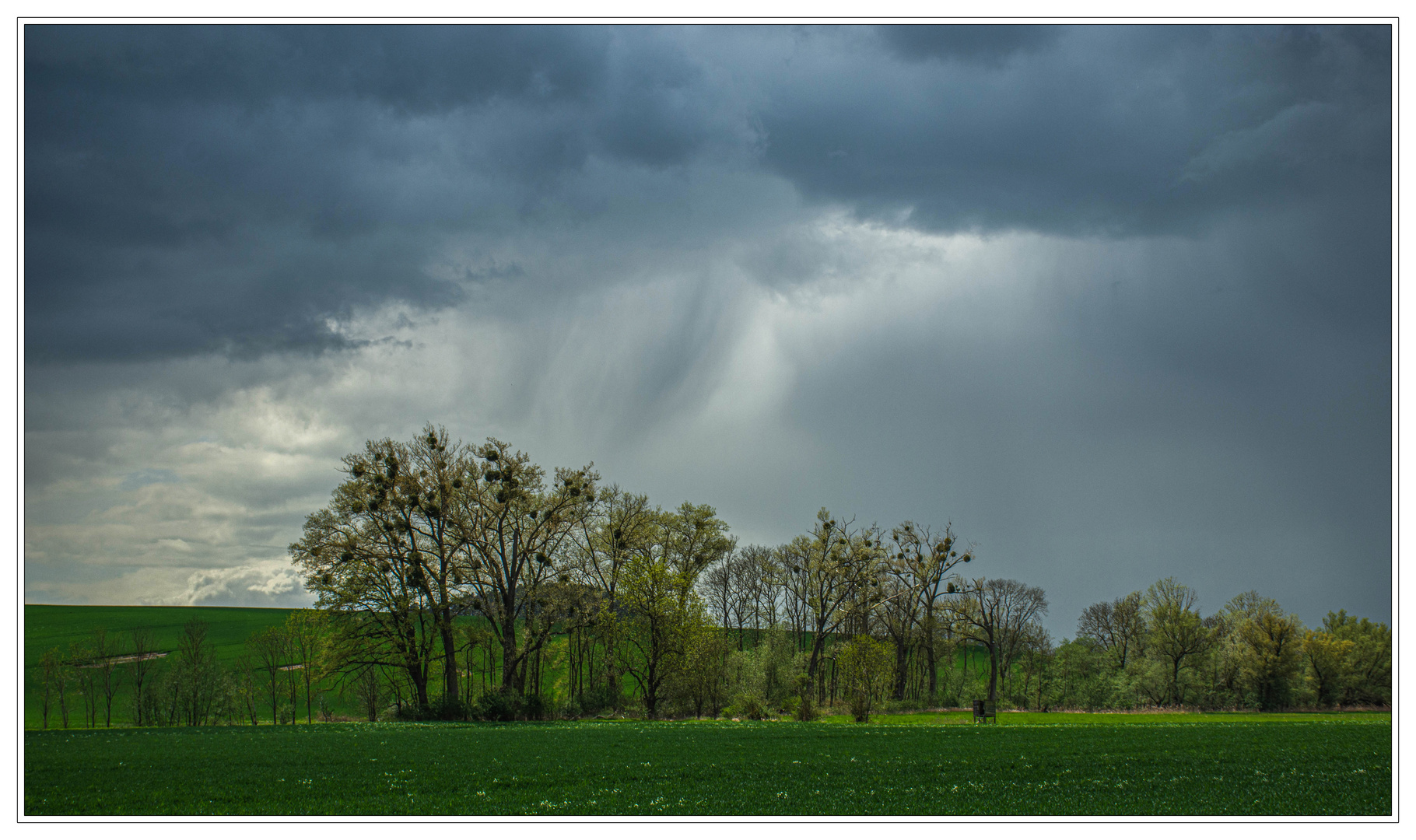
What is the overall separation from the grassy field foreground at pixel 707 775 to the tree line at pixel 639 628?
16.5m

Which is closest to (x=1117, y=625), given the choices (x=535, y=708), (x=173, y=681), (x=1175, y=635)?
(x=1175, y=635)

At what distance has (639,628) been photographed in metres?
45.0

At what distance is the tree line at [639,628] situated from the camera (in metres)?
40.1

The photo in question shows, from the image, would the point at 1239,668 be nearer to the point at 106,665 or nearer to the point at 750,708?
the point at 750,708

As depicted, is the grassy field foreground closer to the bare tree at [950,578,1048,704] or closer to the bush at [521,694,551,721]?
the bush at [521,694,551,721]

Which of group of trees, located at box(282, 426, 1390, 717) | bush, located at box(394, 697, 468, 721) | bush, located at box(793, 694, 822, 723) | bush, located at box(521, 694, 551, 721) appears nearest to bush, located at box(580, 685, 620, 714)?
group of trees, located at box(282, 426, 1390, 717)

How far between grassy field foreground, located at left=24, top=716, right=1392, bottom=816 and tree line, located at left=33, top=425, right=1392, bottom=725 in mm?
16480

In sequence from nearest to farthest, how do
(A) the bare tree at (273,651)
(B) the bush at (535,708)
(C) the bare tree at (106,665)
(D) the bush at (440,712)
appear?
(D) the bush at (440,712) < (B) the bush at (535,708) < (C) the bare tree at (106,665) < (A) the bare tree at (273,651)

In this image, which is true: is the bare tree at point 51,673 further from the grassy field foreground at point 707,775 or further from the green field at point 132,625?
the grassy field foreground at point 707,775

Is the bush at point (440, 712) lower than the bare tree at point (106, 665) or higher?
higher

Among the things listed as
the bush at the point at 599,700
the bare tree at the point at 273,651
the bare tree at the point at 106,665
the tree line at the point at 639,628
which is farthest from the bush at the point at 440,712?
the bare tree at the point at 106,665
